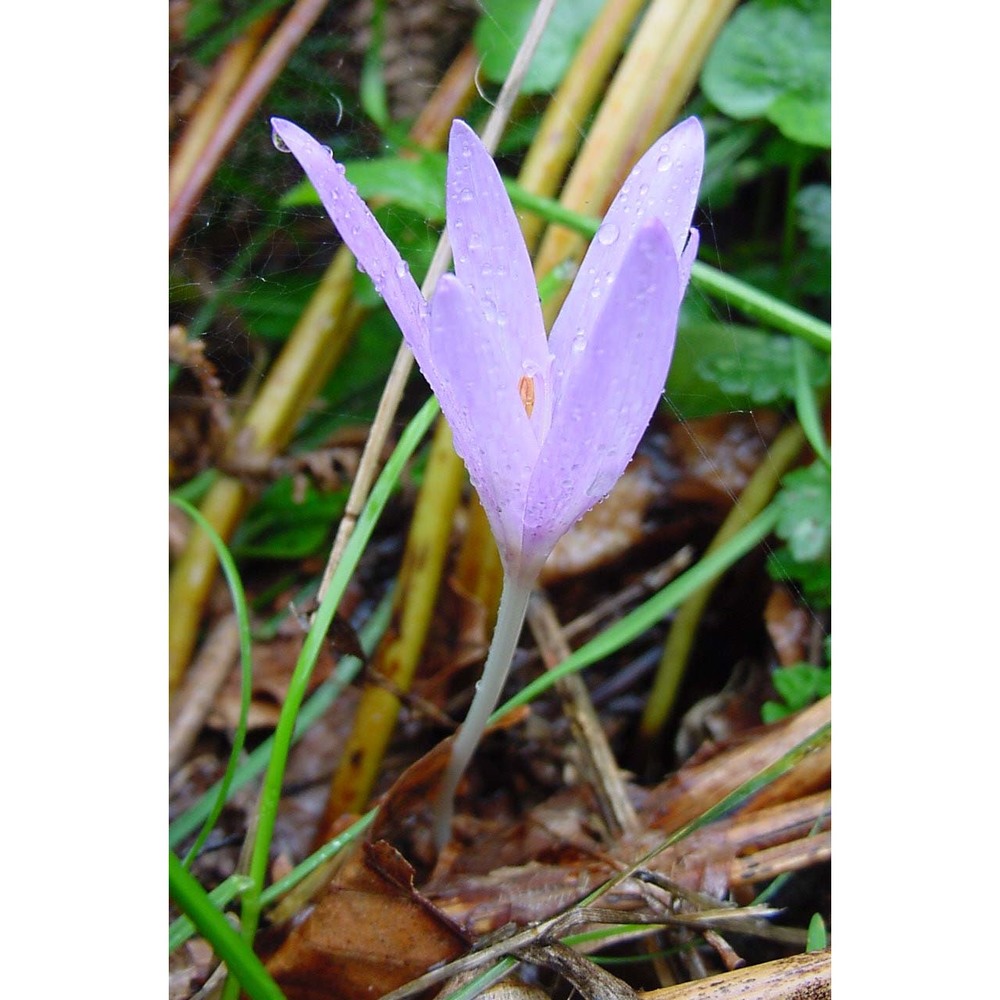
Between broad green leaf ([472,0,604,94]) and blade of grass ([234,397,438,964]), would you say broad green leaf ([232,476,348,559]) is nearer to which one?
blade of grass ([234,397,438,964])

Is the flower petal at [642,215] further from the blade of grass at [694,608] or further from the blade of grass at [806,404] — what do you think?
the blade of grass at [694,608]

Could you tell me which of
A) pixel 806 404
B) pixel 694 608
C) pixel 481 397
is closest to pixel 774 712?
pixel 694 608

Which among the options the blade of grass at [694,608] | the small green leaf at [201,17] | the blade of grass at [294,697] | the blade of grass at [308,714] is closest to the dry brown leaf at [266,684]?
the blade of grass at [308,714]

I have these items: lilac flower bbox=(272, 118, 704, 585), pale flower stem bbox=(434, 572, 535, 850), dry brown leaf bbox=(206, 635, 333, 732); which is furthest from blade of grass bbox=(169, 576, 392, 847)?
lilac flower bbox=(272, 118, 704, 585)

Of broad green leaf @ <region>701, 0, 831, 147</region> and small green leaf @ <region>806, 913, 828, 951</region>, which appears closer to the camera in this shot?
small green leaf @ <region>806, 913, 828, 951</region>
